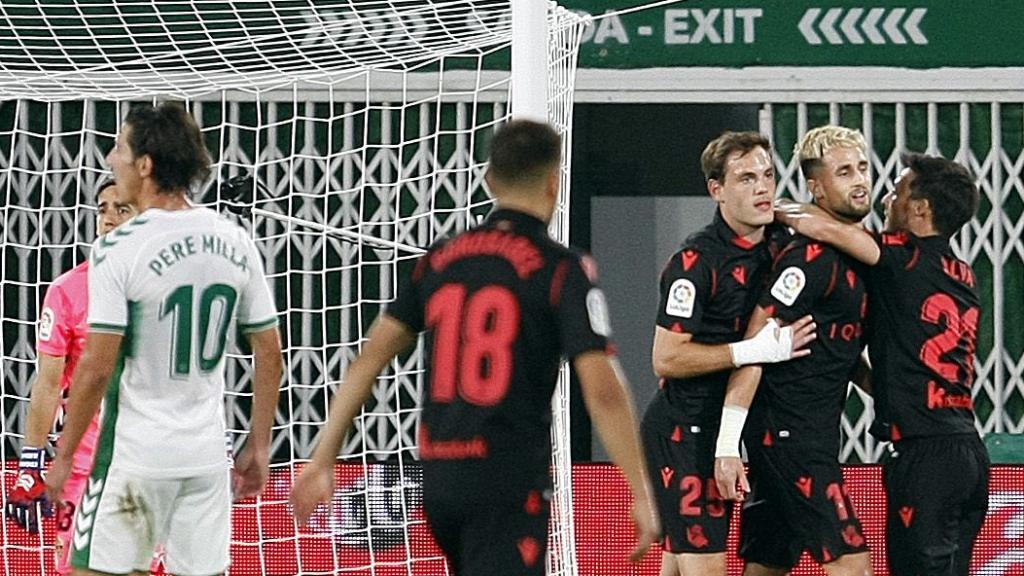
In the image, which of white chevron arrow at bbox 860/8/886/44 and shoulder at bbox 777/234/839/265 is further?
white chevron arrow at bbox 860/8/886/44

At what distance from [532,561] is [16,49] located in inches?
197

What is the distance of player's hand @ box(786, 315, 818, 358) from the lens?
253 inches

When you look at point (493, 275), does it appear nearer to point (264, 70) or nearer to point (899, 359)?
point (899, 359)

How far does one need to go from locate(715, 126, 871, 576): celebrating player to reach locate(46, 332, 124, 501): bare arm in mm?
2240

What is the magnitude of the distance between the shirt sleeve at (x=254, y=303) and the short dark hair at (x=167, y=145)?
0.87 ft

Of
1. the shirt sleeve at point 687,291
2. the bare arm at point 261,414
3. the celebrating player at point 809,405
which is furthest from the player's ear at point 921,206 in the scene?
the bare arm at point 261,414

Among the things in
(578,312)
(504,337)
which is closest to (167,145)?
(504,337)

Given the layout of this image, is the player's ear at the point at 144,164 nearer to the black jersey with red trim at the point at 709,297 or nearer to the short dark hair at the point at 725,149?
the black jersey with red trim at the point at 709,297

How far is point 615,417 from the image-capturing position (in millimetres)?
4441

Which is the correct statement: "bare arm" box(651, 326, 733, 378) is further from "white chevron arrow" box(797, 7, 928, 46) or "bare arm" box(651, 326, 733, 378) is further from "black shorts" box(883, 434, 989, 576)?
"white chevron arrow" box(797, 7, 928, 46)

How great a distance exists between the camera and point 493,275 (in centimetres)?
454

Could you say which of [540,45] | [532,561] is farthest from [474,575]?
[540,45]

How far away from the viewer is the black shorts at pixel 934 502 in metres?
6.31

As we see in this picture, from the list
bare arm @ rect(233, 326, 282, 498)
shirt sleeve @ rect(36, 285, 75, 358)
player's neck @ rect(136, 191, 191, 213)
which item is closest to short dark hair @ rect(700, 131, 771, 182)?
bare arm @ rect(233, 326, 282, 498)
